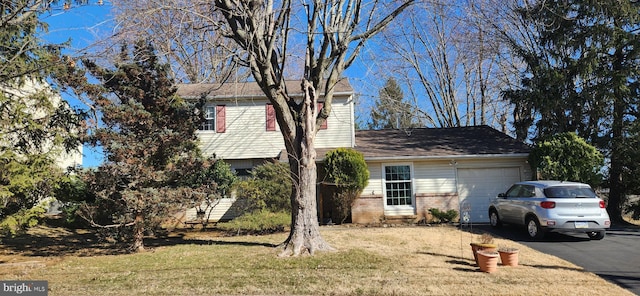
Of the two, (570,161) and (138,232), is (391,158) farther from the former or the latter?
(138,232)

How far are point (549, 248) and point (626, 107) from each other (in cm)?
883

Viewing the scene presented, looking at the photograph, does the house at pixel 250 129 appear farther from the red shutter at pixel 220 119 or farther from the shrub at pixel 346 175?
the shrub at pixel 346 175

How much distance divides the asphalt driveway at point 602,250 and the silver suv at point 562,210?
0.37m

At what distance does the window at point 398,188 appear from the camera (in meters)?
16.0

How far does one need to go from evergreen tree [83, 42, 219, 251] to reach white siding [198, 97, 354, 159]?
6.49 metres

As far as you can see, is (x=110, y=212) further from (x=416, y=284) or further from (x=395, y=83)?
(x=395, y=83)

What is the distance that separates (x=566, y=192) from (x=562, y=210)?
1.96ft

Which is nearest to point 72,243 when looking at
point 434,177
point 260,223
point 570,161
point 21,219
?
point 21,219

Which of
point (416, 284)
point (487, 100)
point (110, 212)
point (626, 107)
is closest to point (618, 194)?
point (626, 107)

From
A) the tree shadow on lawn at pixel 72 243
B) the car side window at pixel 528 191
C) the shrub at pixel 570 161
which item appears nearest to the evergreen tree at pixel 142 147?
the tree shadow on lawn at pixel 72 243

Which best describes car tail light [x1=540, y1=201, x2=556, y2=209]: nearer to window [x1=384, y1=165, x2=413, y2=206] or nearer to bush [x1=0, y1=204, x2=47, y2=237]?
window [x1=384, y1=165, x2=413, y2=206]

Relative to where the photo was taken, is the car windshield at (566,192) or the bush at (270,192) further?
the bush at (270,192)

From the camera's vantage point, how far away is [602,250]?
9.61 meters

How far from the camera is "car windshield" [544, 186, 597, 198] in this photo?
10.9 meters
